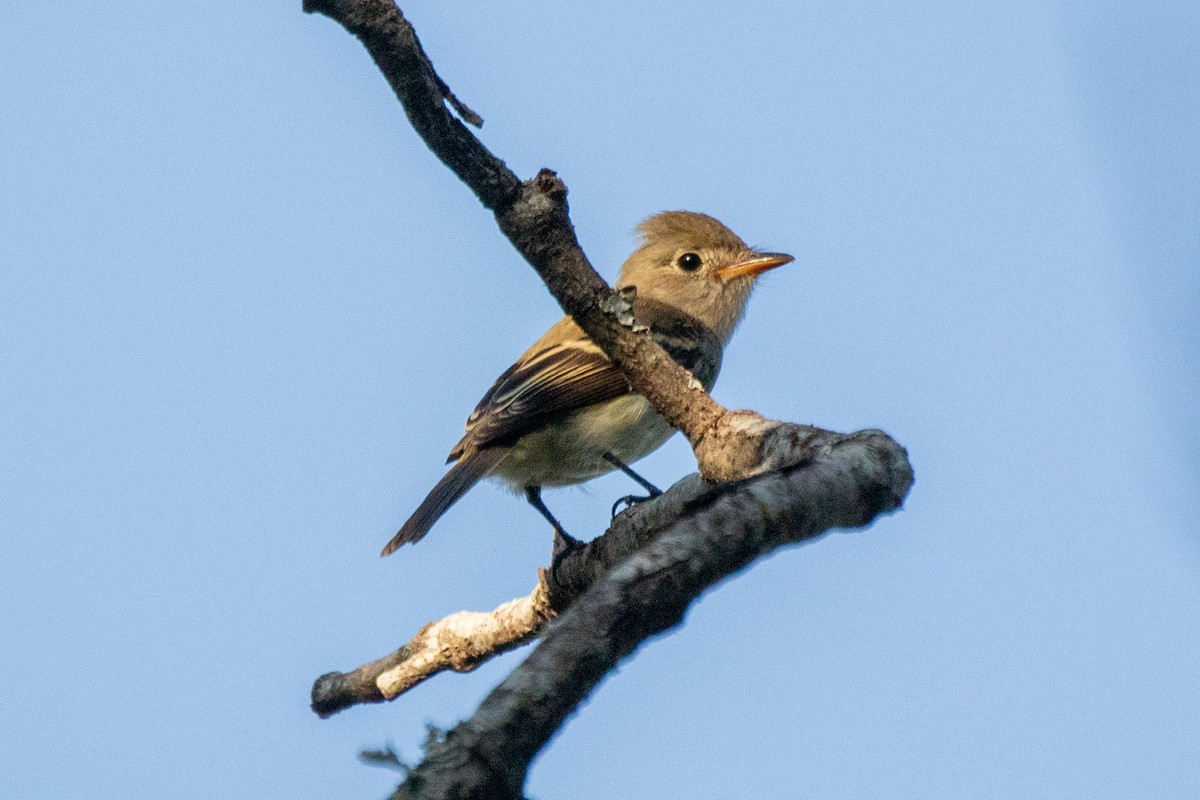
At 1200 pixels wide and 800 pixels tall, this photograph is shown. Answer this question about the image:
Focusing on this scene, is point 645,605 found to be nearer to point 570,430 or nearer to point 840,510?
point 840,510

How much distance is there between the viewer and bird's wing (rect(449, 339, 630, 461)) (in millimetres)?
6383

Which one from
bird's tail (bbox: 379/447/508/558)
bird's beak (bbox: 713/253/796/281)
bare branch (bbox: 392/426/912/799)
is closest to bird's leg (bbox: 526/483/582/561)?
bird's tail (bbox: 379/447/508/558)

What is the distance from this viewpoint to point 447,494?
621 centimetres

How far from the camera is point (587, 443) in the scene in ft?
21.5

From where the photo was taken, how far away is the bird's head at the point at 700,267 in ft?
26.1

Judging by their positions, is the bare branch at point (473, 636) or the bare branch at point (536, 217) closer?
the bare branch at point (536, 217)

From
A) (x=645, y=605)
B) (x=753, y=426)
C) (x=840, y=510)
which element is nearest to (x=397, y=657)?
Result: (x=753, y=426)

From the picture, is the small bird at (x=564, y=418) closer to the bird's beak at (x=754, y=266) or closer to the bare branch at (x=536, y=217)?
the bird's beak at (x=754, y=266)

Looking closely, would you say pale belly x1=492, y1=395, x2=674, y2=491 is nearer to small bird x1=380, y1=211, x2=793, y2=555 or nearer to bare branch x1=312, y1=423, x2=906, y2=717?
small bird x1=380, y1=211, x2=793, y2=555

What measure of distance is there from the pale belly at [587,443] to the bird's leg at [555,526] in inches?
3.0

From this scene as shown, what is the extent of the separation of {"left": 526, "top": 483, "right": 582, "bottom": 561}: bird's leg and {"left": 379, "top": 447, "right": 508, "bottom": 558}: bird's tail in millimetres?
423

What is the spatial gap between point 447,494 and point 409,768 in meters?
4.38

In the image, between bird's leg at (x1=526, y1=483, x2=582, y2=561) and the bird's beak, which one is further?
the bird's beak

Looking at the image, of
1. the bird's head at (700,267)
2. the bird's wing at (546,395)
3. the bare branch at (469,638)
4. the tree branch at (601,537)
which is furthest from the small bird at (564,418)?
the tree branch at (601,537)
